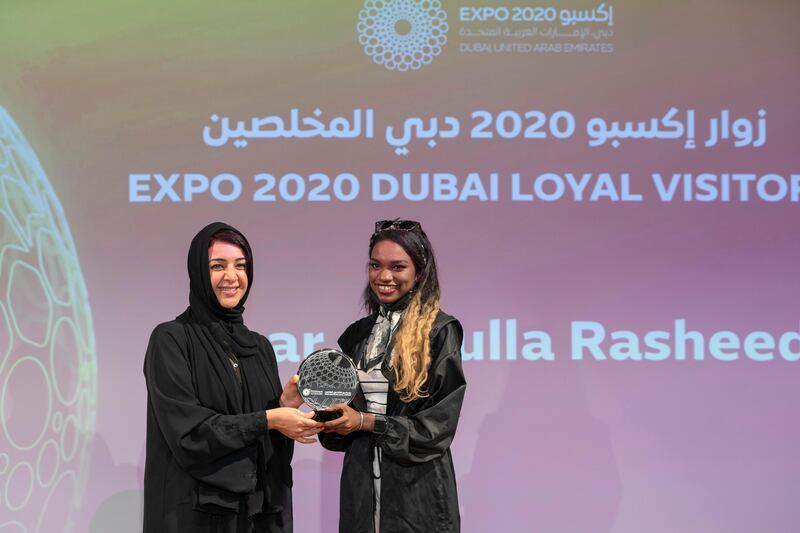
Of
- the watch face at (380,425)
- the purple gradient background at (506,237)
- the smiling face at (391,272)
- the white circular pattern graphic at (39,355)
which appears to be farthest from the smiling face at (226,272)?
the white circular pattern graphic at (39,355)

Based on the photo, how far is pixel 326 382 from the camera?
242 cm

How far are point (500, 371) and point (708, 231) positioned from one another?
3.64 ft

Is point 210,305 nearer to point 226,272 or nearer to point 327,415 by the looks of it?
point 226,272

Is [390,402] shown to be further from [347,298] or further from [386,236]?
[347,298]

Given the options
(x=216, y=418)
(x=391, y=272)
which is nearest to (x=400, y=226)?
(x=391, y=272)

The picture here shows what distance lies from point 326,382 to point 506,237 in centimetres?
157

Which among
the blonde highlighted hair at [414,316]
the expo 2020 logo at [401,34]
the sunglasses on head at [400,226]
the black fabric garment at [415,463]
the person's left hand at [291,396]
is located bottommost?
the black fabric garment at [415,463]

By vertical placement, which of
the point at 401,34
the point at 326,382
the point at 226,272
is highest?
the point at 401,34

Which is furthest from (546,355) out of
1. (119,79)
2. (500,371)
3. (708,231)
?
(119,79)

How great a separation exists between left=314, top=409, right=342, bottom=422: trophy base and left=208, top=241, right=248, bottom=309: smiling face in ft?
1.39

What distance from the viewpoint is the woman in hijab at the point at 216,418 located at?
7.80 ft

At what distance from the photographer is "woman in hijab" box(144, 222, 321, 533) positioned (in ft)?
7.80

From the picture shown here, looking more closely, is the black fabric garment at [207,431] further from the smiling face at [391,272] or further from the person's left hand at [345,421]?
the smiling face at [391,272]

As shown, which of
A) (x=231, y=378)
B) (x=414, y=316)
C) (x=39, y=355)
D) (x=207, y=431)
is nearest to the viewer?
(x=207, y=431)
